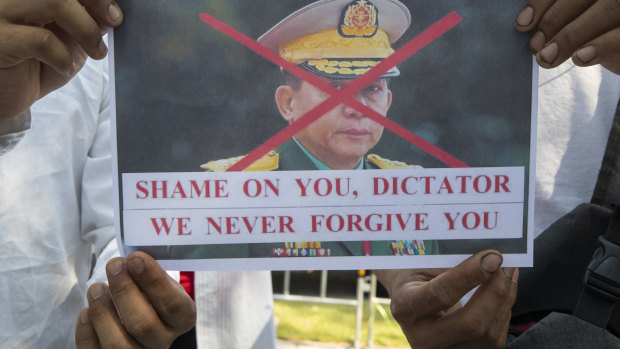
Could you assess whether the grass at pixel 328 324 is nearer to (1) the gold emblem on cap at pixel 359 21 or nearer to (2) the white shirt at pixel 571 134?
(2) the white shirt at pixel 571 134

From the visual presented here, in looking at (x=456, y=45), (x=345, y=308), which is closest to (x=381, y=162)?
(x=456, y=45)

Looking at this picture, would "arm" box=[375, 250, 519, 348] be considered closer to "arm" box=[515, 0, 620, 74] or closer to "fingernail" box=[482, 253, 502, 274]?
"fingernail" box=[482, 253, 502, 274]

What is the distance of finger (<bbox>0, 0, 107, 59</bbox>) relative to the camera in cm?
65

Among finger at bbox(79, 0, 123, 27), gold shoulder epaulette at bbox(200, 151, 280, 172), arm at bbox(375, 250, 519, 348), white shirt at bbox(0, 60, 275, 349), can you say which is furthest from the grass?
finger at bbox(79, 0, 123, 27)

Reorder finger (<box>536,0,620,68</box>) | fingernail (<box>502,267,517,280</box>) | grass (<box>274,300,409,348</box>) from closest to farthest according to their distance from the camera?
finger (<box>536,0,620,68</box>), fingernail (<box>502,267,517,280</box>), grass (<box>274,300,409,348</box>)

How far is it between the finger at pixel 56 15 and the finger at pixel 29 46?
0.02 metres

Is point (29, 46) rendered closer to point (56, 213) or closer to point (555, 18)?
point (56, 213)

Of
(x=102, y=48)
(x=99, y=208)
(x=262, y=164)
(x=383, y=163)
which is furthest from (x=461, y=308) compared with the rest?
(x=99, y=208)

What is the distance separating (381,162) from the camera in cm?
73

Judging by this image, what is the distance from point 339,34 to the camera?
71cm

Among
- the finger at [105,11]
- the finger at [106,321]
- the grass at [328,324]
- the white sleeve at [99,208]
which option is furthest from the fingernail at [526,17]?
the grass at [328,324]

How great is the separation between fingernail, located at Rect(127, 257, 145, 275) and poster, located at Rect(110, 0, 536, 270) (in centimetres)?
3

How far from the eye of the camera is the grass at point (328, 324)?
341 centimetres

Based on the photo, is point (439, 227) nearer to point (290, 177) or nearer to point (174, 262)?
point (290, 177)
